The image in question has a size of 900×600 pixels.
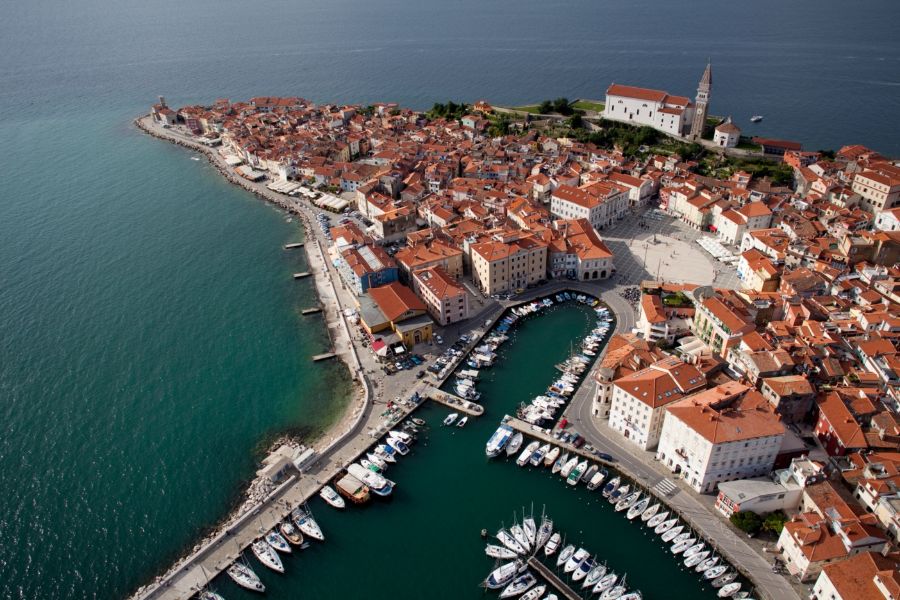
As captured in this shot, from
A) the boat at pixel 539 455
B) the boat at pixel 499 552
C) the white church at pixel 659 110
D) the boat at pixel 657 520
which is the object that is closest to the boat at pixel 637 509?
the boat at pixel 657 520

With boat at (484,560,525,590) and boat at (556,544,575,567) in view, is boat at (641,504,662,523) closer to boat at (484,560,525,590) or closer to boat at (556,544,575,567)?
boat at (556,544,575,567)

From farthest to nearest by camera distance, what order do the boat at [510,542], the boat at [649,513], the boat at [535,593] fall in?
the boat at [649,513] < the boat at [510,542] < the boat at [535,593]

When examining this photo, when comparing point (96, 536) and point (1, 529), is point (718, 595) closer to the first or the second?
point (96, 536)

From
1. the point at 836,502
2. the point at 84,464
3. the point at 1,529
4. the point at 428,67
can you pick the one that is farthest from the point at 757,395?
the point at 428,67

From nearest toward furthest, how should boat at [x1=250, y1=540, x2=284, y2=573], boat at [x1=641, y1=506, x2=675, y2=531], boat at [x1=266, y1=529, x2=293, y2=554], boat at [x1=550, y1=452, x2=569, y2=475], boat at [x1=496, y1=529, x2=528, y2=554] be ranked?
boat at [x1=250, y1=540, x2=284, y2=573] < boat at [x1=496, y1=529, x2=528, y2=554] < boat at [x1=266, y1=529, x2=293, y2=554] < boat at [x1=641, y1=506, x2=675, y2=531] < boat at [x1=550, y1=452, x2=569, y2=475]

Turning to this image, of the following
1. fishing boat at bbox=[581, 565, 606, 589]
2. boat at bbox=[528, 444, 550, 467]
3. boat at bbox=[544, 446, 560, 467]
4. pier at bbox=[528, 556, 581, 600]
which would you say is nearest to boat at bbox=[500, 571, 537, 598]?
pier at bbox=[528, 556, 581, 600]

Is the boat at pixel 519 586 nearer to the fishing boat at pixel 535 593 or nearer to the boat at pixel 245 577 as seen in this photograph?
the fishing boat at pixel 535 593
